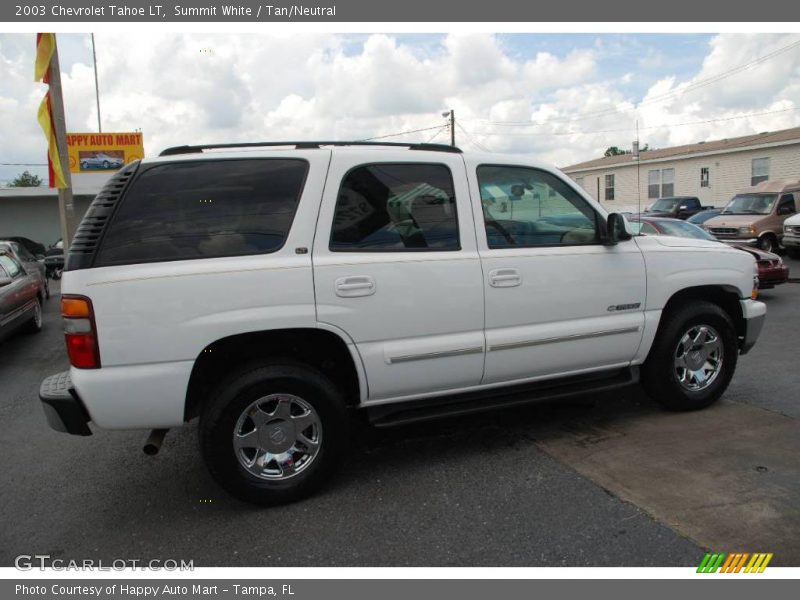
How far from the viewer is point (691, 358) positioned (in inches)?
190

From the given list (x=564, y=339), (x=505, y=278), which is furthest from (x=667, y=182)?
(x=505, y=278)

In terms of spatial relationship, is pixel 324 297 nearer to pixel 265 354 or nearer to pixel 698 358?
pixel 265 354

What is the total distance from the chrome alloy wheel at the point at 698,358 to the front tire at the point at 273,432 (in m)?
2.78

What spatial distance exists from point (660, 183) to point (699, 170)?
2.22 meters

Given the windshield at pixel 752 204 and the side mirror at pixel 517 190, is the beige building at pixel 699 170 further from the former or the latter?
the side mirror at pixel 517 190

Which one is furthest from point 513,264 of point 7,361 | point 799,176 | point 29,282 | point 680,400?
point 799,176

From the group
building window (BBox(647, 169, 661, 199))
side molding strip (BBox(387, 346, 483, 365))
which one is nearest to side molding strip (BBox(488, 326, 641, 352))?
side molding strip (BBox(387, 346, 483, 365))

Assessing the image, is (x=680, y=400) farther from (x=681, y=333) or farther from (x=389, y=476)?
(x=389, y=476)

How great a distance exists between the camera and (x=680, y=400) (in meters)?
4.78

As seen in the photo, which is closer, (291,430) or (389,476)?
(291,430)

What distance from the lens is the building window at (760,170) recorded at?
24750 mm

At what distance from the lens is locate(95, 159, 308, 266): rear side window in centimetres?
333

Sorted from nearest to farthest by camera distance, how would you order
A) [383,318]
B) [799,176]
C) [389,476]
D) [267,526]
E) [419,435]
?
[267,526], [383,318], [389,476], [419,435], [799,176]

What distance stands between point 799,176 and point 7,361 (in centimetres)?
2621
